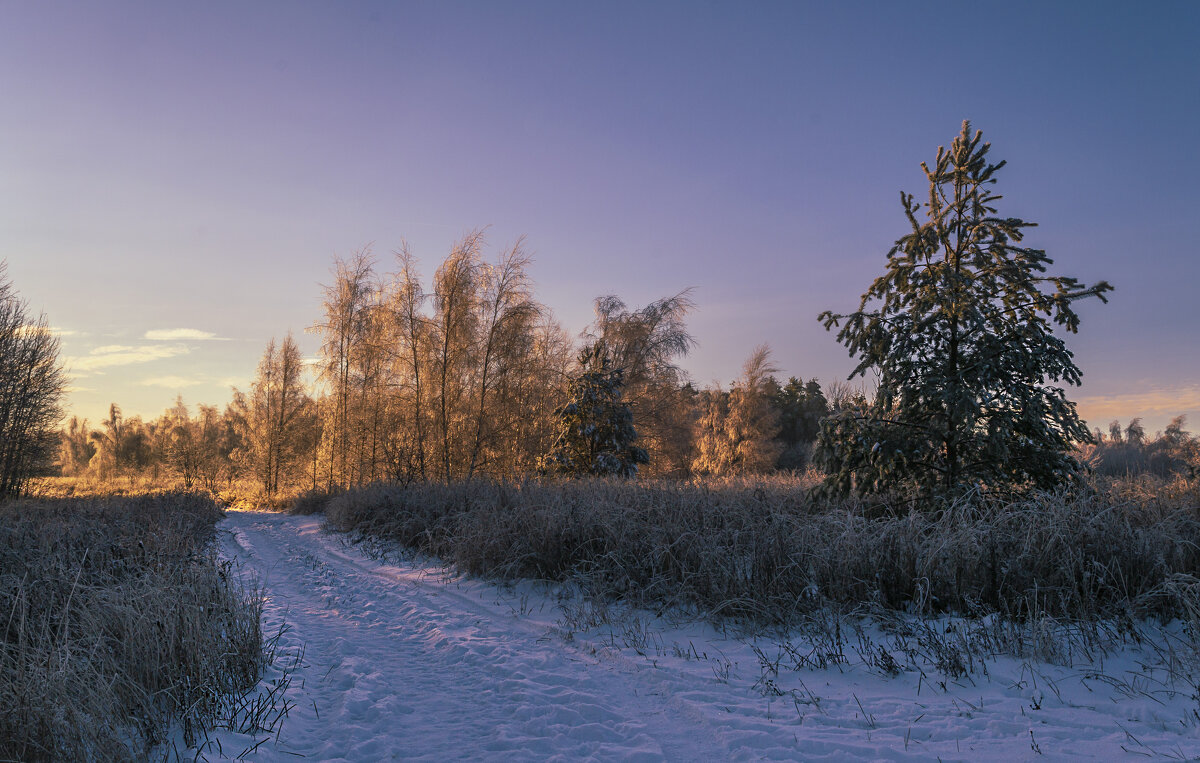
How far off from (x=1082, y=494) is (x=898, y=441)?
1773 mm

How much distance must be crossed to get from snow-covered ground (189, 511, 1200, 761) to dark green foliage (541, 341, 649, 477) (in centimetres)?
1181

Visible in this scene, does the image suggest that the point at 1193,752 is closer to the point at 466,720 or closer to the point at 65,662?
the point at 466,720

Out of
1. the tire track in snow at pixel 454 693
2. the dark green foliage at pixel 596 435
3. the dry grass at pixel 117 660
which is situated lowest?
the tire track in snow at pixel 454 693

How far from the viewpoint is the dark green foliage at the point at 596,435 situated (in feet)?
58.9

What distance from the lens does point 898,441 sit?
278 inches

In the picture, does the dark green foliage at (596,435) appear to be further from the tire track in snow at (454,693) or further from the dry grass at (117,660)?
the dry grass at (117,660)

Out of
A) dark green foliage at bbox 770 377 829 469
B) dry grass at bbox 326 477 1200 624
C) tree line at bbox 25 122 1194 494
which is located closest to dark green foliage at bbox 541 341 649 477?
tree line at bbox 25 122 1194 494

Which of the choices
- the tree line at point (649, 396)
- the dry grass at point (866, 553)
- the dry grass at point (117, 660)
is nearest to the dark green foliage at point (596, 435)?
the tree line at point (649, 396)

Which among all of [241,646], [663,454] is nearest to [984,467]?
[241,646]

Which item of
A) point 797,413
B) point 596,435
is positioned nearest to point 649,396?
point 596,435

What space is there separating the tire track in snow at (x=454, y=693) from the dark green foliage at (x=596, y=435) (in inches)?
415

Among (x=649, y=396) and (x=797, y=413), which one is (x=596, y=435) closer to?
(x=649, y=396)

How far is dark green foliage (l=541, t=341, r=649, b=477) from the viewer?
1794 centimetres

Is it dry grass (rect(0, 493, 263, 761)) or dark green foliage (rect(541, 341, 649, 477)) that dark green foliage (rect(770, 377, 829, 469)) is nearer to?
dark green foliage (rect(541, 341, 649, 477))
